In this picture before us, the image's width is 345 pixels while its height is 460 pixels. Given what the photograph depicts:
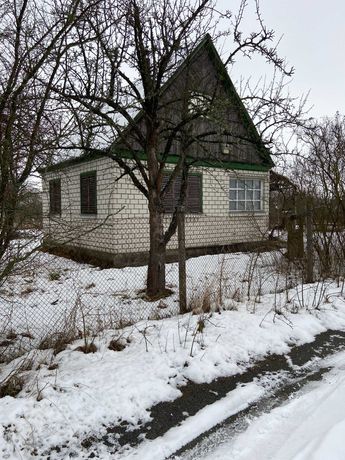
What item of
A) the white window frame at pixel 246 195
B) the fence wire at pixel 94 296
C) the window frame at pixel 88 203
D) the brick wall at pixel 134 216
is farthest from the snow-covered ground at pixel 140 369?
the white window frame at pixel 246 195

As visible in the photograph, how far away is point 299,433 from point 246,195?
12.1 metres

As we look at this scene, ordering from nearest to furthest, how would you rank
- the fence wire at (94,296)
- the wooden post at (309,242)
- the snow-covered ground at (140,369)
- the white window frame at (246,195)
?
the snow-covered ground at (140,369), the fence wire at (94,296), the wooden post at (309,242), the white window frame at (246,195)

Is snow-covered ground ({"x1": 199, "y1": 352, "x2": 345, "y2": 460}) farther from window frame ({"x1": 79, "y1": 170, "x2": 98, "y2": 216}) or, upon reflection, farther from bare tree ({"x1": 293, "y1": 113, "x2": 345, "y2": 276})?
window frame ({"x1": 79, "y1": 170, "x2": 98, "y2": 216})

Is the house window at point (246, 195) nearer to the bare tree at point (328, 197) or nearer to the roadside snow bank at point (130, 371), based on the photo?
the bare tree at point (328, 197)

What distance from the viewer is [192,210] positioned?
12.4 metres

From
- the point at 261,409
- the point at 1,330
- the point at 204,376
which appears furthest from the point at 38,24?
the point at 261,409

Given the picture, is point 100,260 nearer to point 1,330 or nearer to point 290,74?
point 1,330

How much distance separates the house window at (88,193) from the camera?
11603mm

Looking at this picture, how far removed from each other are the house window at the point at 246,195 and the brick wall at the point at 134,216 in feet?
0.74

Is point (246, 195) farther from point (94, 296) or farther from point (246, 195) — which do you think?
point (94, 296)

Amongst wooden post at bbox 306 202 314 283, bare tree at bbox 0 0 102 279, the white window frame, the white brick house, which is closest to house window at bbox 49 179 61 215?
bare tree at bbox 0 0 102 279

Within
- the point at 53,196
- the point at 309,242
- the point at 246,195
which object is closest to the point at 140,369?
the point at 53,196

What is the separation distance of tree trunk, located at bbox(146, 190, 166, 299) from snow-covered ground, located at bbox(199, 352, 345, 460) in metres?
4.22

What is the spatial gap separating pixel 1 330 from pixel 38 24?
4418 mm
